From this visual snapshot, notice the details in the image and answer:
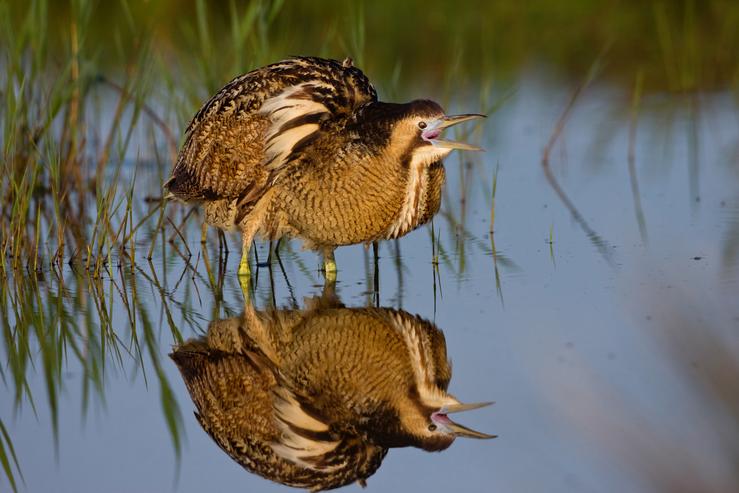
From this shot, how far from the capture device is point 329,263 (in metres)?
6.98

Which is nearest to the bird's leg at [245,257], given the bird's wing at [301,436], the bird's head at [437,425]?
the bird's wing at [301,436]

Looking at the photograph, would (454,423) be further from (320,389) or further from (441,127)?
(441,127)

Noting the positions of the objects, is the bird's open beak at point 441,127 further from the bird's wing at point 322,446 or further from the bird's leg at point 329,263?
the bird's wing at point 322,446

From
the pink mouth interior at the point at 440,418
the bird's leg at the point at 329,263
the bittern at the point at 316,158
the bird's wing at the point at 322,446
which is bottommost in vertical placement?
the bird's wing at the point at 322,446

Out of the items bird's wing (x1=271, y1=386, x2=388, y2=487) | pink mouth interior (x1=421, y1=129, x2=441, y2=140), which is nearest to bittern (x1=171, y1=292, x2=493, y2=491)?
bird's wing (x1=271, y1=386, x2=388, y2=487)

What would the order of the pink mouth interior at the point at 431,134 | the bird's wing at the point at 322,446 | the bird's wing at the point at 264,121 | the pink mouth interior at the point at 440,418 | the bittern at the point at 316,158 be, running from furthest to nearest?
the bird's wing at the point at 264,121 < the bittern at the point at 316,158 < the pink mouth interior at the point at 431,134 < the pink mouth interior at the point at 440,418 < the bird's wing at the point at 322,446

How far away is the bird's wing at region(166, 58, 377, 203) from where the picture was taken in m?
6.68

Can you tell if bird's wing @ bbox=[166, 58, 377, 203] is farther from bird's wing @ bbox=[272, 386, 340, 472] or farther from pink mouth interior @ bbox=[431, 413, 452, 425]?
pink mouth interior @ bbox=[431, 413, 452, 425]

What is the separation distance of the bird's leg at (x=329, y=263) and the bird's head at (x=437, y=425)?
206 cm

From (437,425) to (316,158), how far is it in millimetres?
2186

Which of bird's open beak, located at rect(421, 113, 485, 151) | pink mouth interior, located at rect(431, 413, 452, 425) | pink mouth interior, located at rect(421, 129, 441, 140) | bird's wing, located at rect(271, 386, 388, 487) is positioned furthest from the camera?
pink mouth interior, located at rect(421, 129, 441, 140)

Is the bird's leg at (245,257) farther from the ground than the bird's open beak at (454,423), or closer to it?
farther from the ground

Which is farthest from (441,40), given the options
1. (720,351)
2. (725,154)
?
(720,351)

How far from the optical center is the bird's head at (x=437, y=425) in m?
4.58
